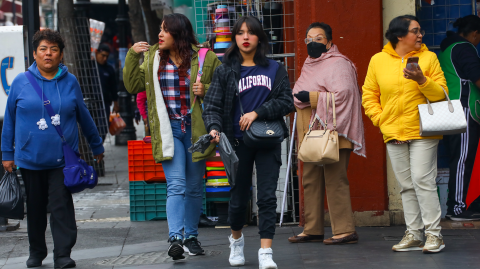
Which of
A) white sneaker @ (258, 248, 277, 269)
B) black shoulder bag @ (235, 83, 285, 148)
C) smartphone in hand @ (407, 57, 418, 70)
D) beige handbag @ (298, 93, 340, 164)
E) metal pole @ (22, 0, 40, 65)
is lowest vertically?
white sneaker @ (258, 248, 277, 269)

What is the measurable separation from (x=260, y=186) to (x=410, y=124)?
51.7 inches

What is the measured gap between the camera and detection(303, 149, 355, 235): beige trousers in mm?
5691

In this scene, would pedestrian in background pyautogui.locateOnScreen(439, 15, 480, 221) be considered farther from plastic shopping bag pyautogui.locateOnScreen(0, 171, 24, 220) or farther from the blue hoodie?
plastic shopping bag pyautogui.locateOnScreen(0, 171, 24, 220)

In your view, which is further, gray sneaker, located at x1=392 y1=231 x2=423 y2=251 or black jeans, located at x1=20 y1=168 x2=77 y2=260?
gray sneaker, located at x1=392 y1=231 x2=423 y2=251

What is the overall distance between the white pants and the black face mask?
38.7 inches

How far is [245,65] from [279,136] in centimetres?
62

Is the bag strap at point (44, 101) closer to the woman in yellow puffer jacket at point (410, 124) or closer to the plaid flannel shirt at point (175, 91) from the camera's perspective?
the plaid flannel shirt at point (175, 91)

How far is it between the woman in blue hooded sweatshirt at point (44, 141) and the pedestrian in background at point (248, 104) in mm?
1194

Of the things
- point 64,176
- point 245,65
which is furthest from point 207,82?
point 64,176

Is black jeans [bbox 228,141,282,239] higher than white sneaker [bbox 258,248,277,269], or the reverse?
black jeans [bbox 228,141,282,239]

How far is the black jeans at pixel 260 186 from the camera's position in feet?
15.7

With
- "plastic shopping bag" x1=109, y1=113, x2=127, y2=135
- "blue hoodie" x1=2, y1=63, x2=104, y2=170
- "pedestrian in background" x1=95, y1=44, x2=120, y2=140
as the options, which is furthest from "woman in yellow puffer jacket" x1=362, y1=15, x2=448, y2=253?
"pedestrian in background" x1=95, y1=44, x2=120, y2=140

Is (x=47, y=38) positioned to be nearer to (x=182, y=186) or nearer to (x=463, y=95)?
(x=182, y=186)

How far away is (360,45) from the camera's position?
6262mm
